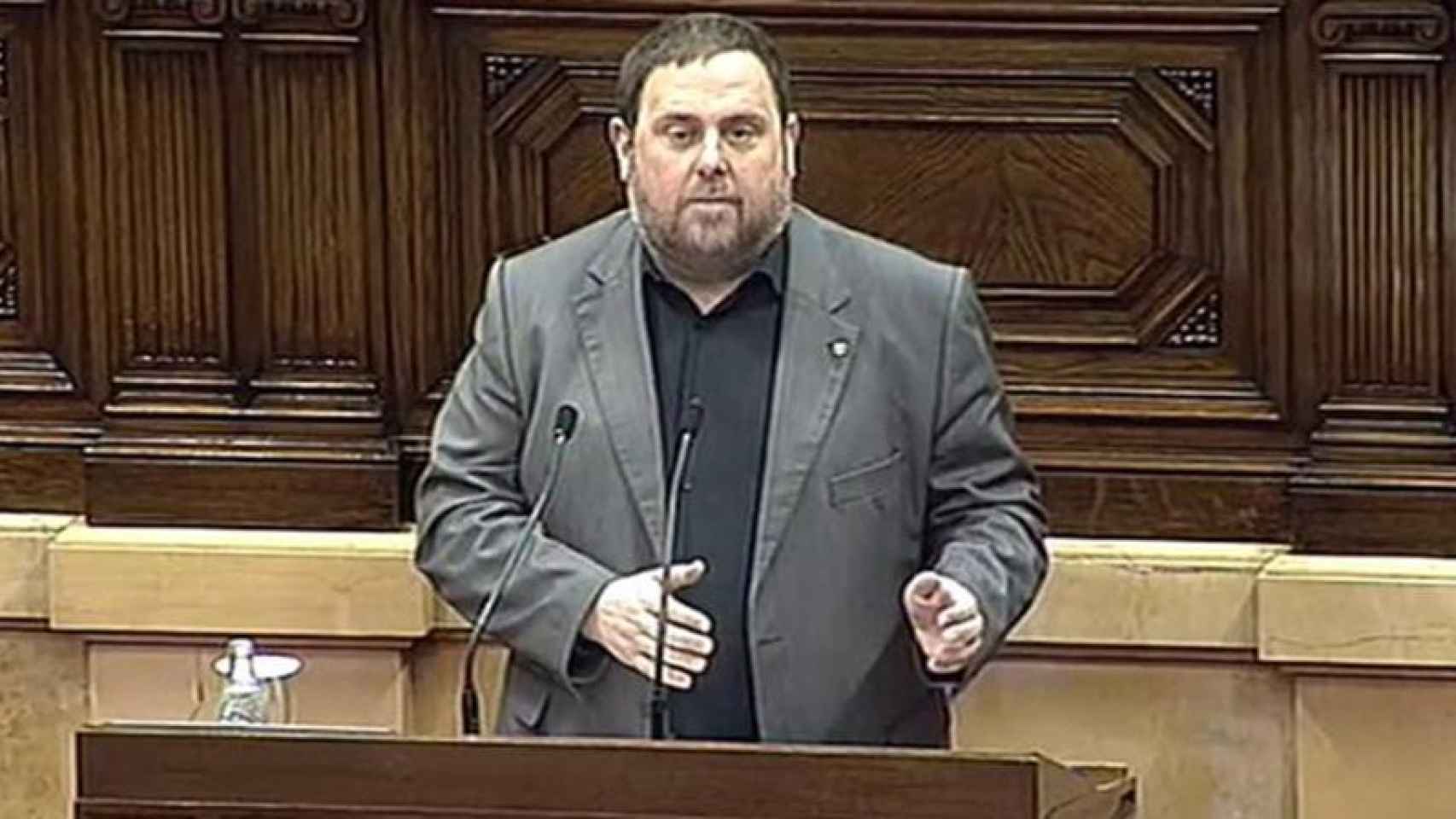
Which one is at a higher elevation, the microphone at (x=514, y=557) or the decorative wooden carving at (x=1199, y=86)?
the decorative wooden carving at (x=1199, y=86)

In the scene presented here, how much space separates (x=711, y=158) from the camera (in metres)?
4.91

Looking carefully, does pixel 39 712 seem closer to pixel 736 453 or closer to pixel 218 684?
pixel 218 684

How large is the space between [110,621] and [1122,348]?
162cm

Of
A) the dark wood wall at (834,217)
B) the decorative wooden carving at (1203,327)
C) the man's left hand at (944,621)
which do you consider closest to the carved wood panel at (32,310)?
the dark wood wall at (834,217)

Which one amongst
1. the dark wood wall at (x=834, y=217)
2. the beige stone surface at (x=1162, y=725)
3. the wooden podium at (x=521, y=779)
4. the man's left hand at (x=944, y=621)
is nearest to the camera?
the wooden podium at (x=521, y=779)

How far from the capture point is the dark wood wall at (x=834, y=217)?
242 inches

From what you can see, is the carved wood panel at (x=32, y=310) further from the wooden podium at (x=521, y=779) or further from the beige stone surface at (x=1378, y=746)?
the wooden podium at (x=521, y=779)

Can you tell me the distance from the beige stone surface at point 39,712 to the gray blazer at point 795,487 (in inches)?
65.0

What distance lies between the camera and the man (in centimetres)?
493

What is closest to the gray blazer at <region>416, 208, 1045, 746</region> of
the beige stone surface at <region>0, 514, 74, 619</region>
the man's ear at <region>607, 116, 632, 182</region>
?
the man's ear at <region>607, 116, 632, 182</region>

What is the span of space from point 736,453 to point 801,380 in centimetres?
12

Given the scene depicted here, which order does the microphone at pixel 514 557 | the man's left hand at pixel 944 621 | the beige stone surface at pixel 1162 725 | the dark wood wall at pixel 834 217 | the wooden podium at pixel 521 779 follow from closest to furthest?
1. the wooden podium at pixel 521 779
2. the man's left hand at pixel 944 621
3. the microphone at pixel 514 557
4. the dark wood wall at pixel 834 217
5. the beige stone surface at pixel 1162 725

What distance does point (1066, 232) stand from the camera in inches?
247

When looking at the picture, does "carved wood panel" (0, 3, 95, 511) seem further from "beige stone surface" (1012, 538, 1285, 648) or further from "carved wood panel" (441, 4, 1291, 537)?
"beige stone surface" (1012, 538, 1285, 648)
